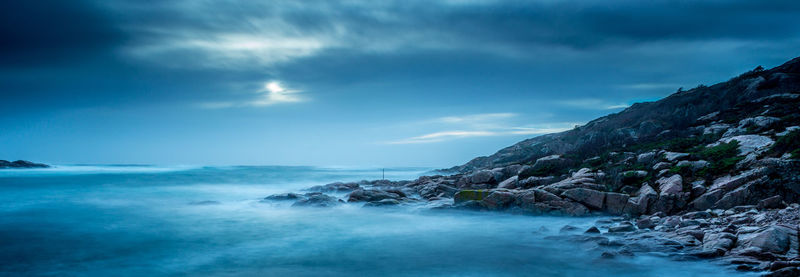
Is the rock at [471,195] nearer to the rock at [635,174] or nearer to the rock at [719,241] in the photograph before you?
the rock at [635,174]

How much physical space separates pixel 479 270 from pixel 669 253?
15.6 feet

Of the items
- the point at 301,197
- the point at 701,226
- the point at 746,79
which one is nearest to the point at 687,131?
the point at 746,79

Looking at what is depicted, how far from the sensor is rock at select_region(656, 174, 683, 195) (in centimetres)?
1543

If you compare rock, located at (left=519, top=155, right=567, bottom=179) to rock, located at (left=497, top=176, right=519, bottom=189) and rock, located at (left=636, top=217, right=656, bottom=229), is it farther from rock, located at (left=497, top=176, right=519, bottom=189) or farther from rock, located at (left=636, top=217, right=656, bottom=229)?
rock, located at (left=636, top=217, right=656, bottom=229)

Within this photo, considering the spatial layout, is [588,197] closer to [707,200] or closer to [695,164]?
[707,200]

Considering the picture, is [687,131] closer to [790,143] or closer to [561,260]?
[790,143]

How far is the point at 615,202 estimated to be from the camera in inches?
641

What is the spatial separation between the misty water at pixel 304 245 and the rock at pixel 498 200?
0.73 metres

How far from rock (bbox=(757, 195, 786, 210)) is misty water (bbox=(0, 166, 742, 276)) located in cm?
511

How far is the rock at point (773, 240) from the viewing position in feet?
27.4

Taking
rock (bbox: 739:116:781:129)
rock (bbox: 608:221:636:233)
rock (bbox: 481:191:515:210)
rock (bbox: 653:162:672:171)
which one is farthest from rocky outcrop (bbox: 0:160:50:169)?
rock (bbox: 739:116:781:129)

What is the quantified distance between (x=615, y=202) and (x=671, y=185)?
2206 millimetres

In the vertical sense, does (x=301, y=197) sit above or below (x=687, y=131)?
below

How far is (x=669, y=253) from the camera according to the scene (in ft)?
32.0
